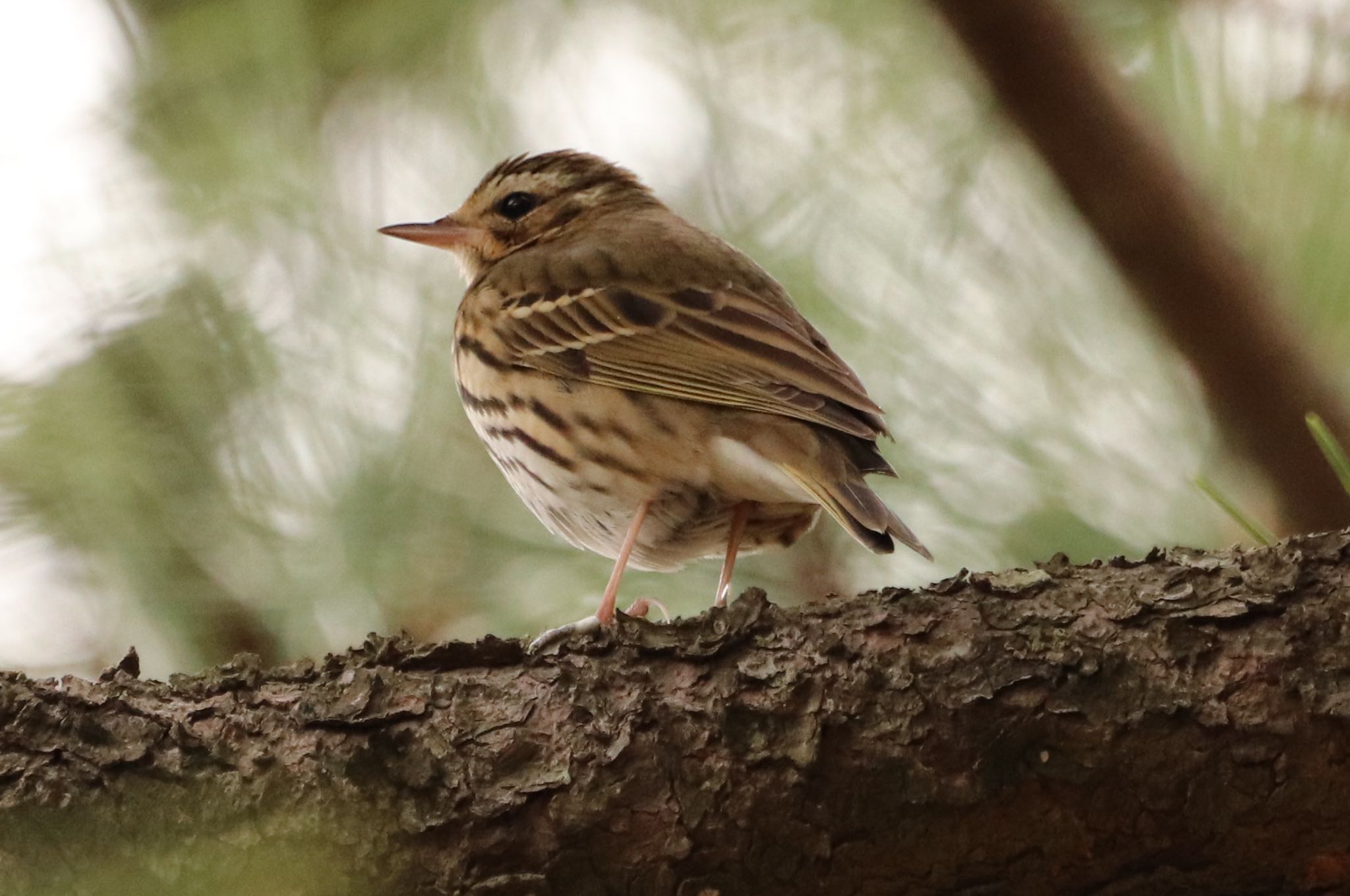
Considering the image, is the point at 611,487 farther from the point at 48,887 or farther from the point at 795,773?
the point at 48,887

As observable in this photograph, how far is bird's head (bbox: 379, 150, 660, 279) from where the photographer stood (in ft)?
12.0

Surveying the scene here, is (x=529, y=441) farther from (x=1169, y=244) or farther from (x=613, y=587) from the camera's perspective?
(x=1169, y=244)

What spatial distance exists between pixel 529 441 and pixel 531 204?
1066 mm

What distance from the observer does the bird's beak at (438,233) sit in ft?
10.6

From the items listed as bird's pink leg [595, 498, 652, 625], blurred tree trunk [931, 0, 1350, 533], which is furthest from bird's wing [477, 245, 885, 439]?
blurred tree trunk [931, 0, 1350, 533]

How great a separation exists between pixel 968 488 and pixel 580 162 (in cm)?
155

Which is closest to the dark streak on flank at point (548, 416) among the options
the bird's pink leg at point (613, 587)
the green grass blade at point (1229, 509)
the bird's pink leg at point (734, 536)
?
the bird's pink leg at point (613, 587)

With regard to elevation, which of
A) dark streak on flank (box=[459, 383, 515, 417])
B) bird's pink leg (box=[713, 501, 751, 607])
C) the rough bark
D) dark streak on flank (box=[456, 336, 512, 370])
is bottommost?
the rough bark

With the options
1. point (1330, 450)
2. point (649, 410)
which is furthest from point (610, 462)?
point (1330, 450)

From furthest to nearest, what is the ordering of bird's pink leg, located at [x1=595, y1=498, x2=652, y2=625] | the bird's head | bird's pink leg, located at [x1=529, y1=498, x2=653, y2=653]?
1. the bird's head
2. bird's pink leg, located at [x1=595, y1=498, x2=652, y2=625]
3. bird's pink leg, located at [x1=529, y1=498, x2=653, y2=653]

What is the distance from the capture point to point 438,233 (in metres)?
3.50

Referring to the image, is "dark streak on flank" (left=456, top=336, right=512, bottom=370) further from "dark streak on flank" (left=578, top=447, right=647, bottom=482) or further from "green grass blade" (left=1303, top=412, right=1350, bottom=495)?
"green grass blade" (left=1303, top=412, right=1350, bottom=495)

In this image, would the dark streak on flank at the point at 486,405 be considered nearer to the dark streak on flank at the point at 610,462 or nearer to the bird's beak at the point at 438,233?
the dark streak on flank at the point at 610,462

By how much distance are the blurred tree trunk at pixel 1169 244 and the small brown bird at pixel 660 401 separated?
58 centimetres
